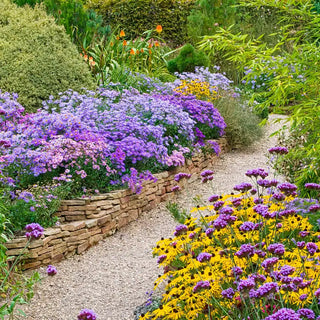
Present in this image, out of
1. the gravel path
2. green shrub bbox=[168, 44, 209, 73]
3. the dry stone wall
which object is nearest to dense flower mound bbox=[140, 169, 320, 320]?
the gravel path

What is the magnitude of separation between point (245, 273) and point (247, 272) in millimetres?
239

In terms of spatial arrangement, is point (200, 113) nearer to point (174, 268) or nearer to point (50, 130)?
point (50, 130)

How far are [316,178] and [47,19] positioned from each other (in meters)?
4.36

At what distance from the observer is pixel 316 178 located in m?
4.87

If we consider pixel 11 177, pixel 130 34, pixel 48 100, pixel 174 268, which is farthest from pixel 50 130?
pixel 130 34

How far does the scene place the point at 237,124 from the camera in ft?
27.5

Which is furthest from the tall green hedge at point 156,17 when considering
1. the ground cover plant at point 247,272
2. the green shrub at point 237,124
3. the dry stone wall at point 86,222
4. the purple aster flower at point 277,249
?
the purple aster flower at point 277,249

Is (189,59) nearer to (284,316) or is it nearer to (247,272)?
(247,272)

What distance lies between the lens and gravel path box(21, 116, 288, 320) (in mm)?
3924

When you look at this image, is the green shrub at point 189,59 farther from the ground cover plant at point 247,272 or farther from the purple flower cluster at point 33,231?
the purple flower cluster at point 33,231

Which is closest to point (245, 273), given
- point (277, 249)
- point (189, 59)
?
point (277, 249)

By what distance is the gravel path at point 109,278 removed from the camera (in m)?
3.92

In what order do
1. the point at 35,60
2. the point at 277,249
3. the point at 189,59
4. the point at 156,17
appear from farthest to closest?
the point at 156,17 < the point at 189,59 < the point at 35,60 < the point at 277,249

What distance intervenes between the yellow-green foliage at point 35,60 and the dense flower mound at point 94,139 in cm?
19
